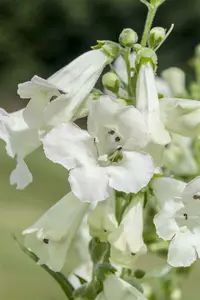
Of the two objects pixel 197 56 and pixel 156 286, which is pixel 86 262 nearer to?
pixel 156 286

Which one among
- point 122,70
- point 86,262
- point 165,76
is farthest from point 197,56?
point 86,262

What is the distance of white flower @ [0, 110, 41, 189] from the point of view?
79 cm

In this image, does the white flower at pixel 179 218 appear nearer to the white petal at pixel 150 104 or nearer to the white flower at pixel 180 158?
the white petal at pixel 150 104

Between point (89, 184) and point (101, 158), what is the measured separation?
80 millimetres

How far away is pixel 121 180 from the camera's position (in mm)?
721

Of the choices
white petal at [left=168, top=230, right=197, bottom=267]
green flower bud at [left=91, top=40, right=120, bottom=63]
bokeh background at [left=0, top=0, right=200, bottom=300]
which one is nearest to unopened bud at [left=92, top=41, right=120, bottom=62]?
green flower bud at [left=91, top=40, right=120, bottom=63]

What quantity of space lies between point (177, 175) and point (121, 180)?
1.05 ft

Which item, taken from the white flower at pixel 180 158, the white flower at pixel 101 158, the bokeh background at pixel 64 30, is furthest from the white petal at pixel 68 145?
the bokeh background at pixel 64 30

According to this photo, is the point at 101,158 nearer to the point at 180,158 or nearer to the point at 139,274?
the point at 139,274

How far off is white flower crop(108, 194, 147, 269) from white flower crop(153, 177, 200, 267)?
0.07 ft

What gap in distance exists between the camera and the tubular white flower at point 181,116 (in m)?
0.75

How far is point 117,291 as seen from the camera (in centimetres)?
78

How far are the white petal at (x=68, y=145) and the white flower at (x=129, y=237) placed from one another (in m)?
0.07

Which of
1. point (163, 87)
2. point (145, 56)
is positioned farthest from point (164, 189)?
point (163, 87)
